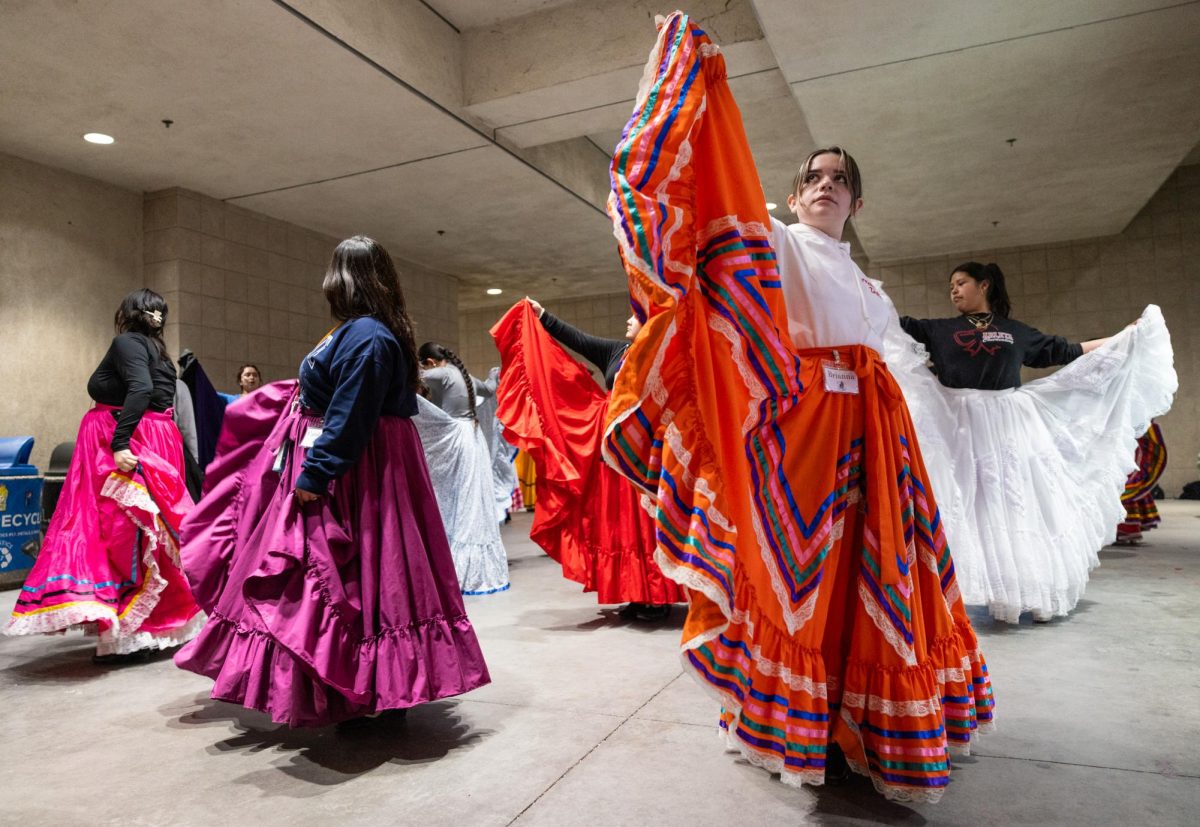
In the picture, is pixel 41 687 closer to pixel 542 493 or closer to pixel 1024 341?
pixel 542 493

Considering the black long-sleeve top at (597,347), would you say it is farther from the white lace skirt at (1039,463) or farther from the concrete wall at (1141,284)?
the concrete wall at (1141,284)

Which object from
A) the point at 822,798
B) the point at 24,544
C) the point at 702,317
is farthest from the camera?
the point at 24,544

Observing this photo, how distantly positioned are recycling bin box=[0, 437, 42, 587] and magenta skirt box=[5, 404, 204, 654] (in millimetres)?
2641

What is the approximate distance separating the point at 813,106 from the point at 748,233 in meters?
5.08

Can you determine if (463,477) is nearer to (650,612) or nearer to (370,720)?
(650,612)

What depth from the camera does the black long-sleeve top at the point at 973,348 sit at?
3.60 m

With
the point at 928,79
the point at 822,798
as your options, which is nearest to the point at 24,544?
the point at 822,798

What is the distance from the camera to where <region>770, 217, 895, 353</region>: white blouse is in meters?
1.79

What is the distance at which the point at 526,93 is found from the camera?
5703 millimetres

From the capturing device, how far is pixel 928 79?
5.74 metres

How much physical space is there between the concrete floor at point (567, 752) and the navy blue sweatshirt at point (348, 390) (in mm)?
733

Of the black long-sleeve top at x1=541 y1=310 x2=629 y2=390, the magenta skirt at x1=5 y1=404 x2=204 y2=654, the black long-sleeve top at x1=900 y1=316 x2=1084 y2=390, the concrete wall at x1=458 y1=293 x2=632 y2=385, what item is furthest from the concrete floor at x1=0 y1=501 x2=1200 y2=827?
the concrete wall at x1=458 y1=293 x2=632 y2=385

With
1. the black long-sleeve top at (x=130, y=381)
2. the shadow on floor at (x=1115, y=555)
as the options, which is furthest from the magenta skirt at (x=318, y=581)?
the shadow on floor at (x=1115, y=555)

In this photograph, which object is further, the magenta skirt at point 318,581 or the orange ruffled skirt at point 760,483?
the magenta skirt at point 318,581
